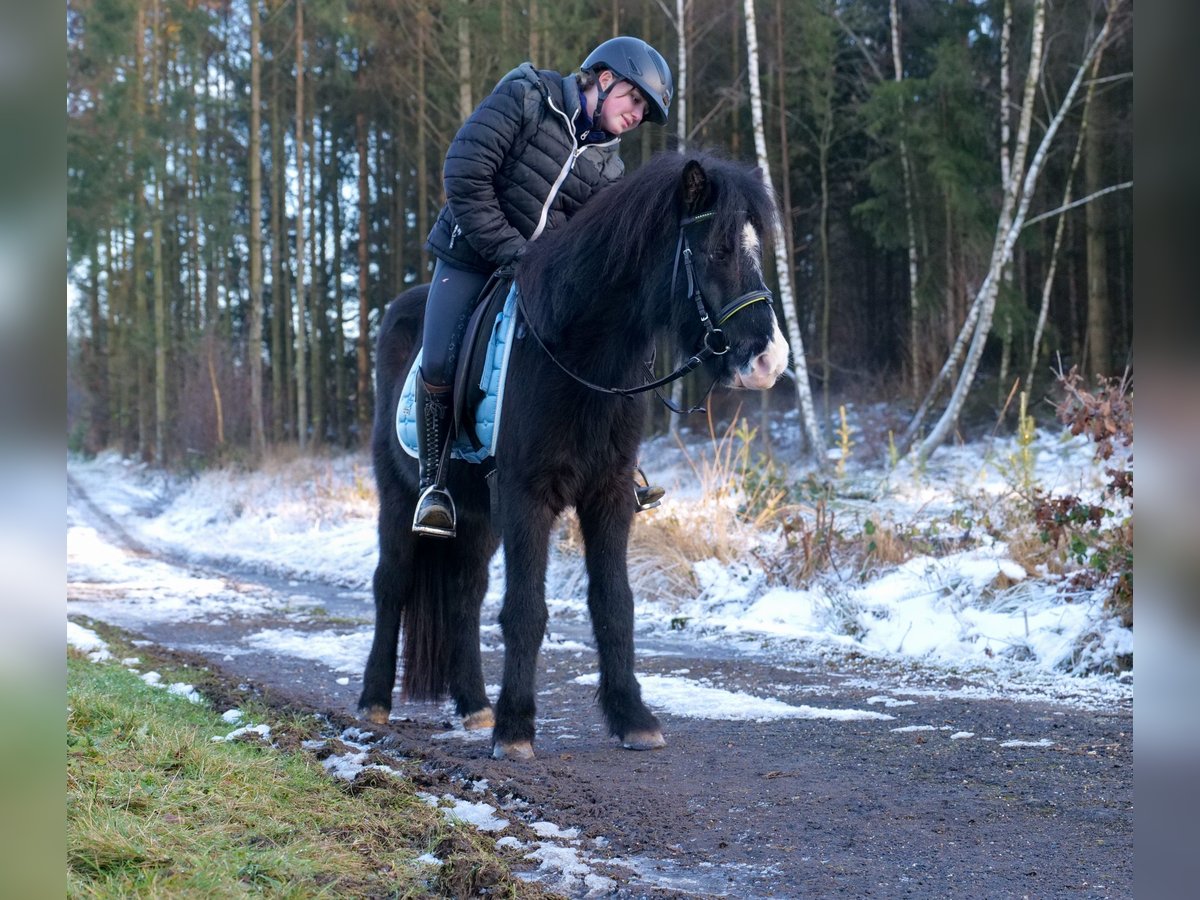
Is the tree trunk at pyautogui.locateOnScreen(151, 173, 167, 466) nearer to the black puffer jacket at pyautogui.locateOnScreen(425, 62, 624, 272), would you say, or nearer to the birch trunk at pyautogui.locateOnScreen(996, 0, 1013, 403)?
the birch trunk at pyautogui.locateOnScreen(996, 0, 1013, 403)

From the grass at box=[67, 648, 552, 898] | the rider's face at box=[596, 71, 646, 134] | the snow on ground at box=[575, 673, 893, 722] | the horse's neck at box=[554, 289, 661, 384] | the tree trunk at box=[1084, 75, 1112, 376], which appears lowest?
the snow on ground at box=[575, 673, 893, 722]

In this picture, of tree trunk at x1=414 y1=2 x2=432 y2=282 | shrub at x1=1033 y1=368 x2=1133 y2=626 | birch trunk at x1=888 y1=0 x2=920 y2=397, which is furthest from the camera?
tree trunk at x1=414 y1=2 x2=432 y2=282

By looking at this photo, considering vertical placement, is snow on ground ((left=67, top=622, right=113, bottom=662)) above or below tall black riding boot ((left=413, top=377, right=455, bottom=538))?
below

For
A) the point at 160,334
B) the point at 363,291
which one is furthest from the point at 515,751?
the point at 160,334

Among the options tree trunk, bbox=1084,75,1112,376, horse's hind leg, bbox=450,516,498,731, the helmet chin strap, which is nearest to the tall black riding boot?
horse's hind leg, bbox=450,516,498,731

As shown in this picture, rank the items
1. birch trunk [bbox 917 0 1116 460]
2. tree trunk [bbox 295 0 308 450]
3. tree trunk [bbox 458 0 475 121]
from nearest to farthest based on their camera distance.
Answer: birch trunk [bbox 917 0 1116 460] → tree trunk [bbox 458 0 475 121] → tree trunk [bbox 295 0 308 450]

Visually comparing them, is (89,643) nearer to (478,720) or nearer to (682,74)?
(478,720)

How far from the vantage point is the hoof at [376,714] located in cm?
533

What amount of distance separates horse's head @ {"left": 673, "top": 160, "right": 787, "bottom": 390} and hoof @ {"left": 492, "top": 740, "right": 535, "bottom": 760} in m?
1.64

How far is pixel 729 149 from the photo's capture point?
1878cm

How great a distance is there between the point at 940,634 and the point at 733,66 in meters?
19.0

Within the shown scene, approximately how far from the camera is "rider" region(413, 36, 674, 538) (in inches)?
184

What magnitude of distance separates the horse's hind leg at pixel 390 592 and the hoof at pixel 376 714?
27 mm
